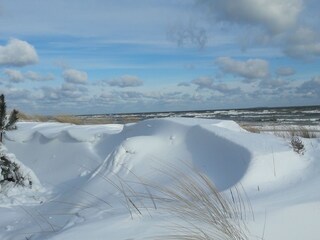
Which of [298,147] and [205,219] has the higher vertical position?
[298,147]

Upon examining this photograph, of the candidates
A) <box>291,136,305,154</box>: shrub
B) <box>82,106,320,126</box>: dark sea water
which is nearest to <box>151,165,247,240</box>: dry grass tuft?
<box>291,136,305,154</box>: shrub

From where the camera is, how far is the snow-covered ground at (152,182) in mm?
3211

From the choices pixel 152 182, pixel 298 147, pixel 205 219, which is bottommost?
pixel 152 182

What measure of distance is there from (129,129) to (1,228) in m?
4.66

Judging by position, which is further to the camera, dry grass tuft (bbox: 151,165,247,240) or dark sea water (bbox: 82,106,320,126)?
dark sea water (bbox: 82,106,320,126)

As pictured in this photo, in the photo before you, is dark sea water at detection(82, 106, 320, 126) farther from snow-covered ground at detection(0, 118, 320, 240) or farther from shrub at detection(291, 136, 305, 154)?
shrub at detection(291, 136, 305, 154)

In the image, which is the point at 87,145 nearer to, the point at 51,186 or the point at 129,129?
the point at 129,129

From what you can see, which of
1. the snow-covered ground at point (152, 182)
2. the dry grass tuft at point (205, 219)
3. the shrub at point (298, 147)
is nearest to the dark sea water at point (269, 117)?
the snow-covered ground at point (152, 182)

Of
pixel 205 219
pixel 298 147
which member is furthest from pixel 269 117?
pixel 205 219

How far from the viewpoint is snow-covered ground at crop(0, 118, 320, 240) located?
3211 millimetres

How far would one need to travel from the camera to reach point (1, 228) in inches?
213

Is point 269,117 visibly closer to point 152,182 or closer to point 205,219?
point 152,182

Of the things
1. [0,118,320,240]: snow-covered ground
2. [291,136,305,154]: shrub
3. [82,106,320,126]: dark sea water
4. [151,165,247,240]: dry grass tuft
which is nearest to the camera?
[151,165,247,240]: dry grass tuft

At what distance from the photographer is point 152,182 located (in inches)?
224
